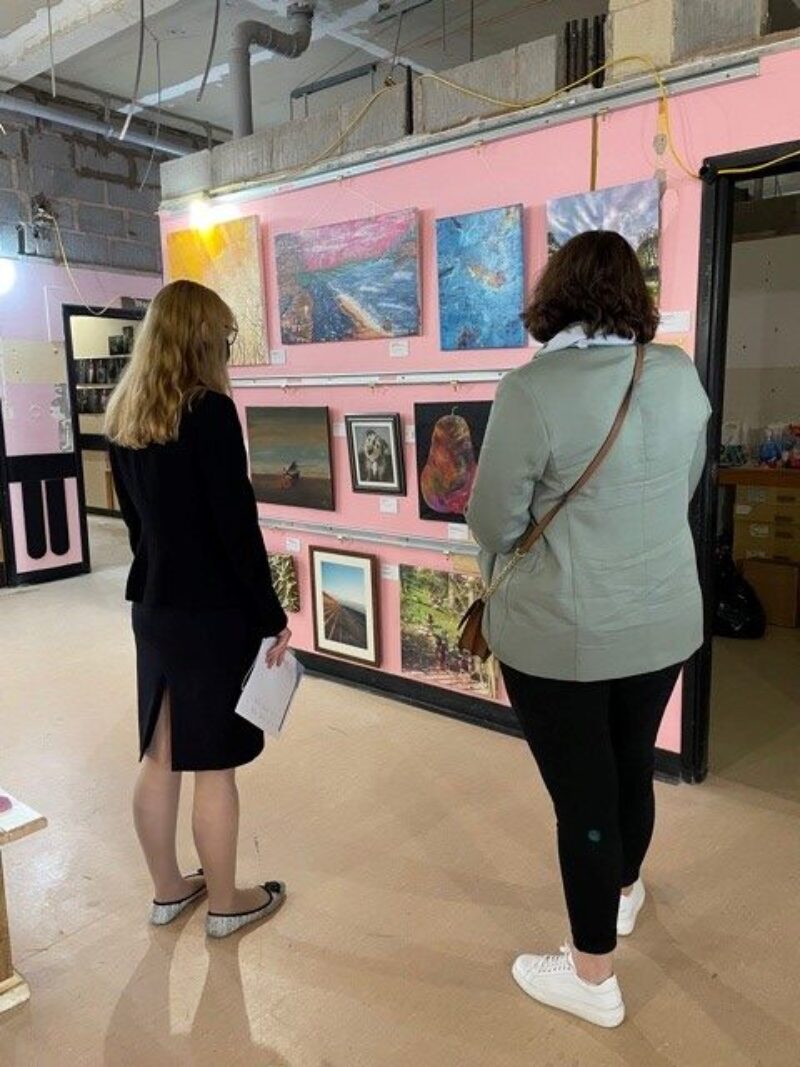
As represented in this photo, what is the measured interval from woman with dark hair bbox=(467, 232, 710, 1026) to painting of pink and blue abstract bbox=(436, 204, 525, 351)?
139 centimetres

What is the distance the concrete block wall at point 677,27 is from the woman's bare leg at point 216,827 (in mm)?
2346

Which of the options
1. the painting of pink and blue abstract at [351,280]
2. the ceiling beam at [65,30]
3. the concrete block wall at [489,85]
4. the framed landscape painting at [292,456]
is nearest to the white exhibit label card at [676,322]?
the concrete block wall at [489,85]

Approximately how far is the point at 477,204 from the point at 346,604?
1.69m

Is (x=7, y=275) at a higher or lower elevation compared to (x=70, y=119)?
lower

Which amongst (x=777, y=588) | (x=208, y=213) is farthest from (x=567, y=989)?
(x=208, y=213)

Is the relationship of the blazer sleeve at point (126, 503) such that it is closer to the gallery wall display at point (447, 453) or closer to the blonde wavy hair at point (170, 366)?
the blonde wavy hair at point (170, 366)

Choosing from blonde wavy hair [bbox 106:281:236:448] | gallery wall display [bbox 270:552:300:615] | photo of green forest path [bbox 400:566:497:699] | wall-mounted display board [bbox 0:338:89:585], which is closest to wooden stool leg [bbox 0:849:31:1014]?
blonde wavy hair [bbox 106:281:236:448]

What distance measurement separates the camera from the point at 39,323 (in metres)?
5.77

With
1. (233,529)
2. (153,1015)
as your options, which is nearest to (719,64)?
(233,529)

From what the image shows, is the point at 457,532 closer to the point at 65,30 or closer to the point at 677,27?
the point at 677,27

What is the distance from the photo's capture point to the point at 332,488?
11.6ft

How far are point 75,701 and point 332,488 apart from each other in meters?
1.45

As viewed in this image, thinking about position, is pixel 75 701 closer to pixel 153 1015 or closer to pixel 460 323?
pixel 153 1015

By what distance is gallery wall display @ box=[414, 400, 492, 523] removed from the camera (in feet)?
9.91
